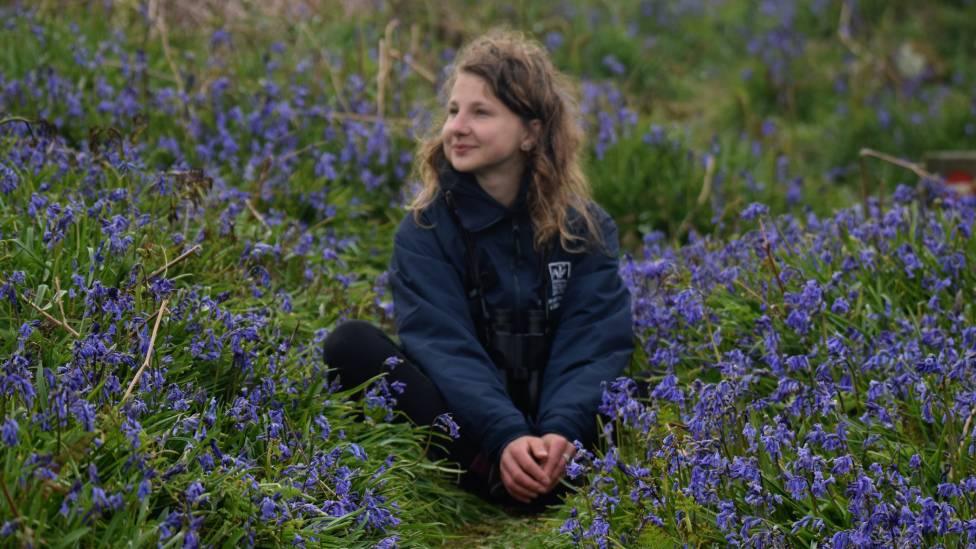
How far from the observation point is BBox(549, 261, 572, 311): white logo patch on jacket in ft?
13.9

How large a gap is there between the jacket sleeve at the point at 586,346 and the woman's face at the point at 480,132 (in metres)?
0.43

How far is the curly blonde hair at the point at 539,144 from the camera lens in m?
4.26

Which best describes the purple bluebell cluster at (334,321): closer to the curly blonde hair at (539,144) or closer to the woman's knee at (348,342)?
the woman's knee at (348,342)

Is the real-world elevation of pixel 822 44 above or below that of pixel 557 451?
above

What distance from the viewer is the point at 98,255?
139 inches

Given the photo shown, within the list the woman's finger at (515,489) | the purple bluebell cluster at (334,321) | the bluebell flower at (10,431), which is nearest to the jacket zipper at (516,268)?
the purple bluebell cluster at (334,321)

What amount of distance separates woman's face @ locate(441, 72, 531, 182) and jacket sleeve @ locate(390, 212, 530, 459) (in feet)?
0.93

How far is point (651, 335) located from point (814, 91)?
5654 mm

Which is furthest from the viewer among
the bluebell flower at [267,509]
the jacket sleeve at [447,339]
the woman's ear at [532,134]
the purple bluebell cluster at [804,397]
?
the woman's ear at [532,134]

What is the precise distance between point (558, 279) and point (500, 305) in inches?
9.1

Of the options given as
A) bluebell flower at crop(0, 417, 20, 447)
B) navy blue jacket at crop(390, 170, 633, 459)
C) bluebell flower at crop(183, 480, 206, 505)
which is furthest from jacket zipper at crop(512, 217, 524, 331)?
bluebell flower at crop(0, 417, 20, 447)

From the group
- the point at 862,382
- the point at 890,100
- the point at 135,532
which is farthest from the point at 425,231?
the point at 890,100

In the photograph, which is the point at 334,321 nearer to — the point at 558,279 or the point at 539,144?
the point at 558,279

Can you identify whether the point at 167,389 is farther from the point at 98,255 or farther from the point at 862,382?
the point at 862,382
